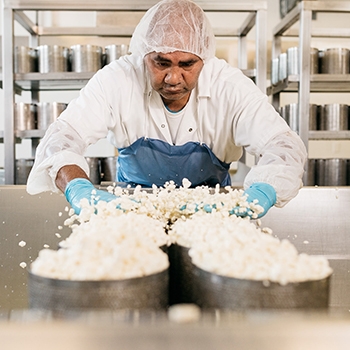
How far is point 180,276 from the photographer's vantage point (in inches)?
32.4

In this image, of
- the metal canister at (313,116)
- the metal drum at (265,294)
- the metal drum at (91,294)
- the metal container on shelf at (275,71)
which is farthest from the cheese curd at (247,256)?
the metal container on shelf at (275,71)

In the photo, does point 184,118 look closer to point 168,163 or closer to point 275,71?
point 168,163

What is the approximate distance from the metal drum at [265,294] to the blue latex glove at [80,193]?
0.76 m

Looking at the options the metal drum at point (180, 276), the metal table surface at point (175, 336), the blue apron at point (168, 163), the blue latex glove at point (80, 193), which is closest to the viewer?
the metal table surface at point (175, 336)

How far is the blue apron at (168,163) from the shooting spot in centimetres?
207

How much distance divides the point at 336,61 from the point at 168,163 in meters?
1.93

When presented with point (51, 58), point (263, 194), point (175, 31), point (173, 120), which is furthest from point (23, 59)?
point (263, 194)

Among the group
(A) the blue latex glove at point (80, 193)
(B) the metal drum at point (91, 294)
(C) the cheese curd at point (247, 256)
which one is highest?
(A) the blue latex glove at point (80, 193)

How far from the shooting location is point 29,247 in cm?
168

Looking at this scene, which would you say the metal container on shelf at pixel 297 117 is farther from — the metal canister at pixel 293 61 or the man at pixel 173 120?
the man at pixel 173 120

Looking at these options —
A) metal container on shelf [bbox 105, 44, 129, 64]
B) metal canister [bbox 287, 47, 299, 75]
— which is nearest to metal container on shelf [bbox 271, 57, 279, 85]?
metal canister [bbox 287, 47, 299, 75]

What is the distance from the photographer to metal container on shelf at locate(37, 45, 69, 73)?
324 cm

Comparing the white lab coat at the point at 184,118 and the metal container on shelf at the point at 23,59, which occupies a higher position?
the metal container on shelf at the point at 23,59

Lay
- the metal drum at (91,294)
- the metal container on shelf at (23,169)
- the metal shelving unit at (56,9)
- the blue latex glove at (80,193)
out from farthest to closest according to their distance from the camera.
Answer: the metal container on shelf at (23,169) < the metal shelving unit at (56,9) < the blue latex glove at (80,193) < the metal drum at (91,294)
